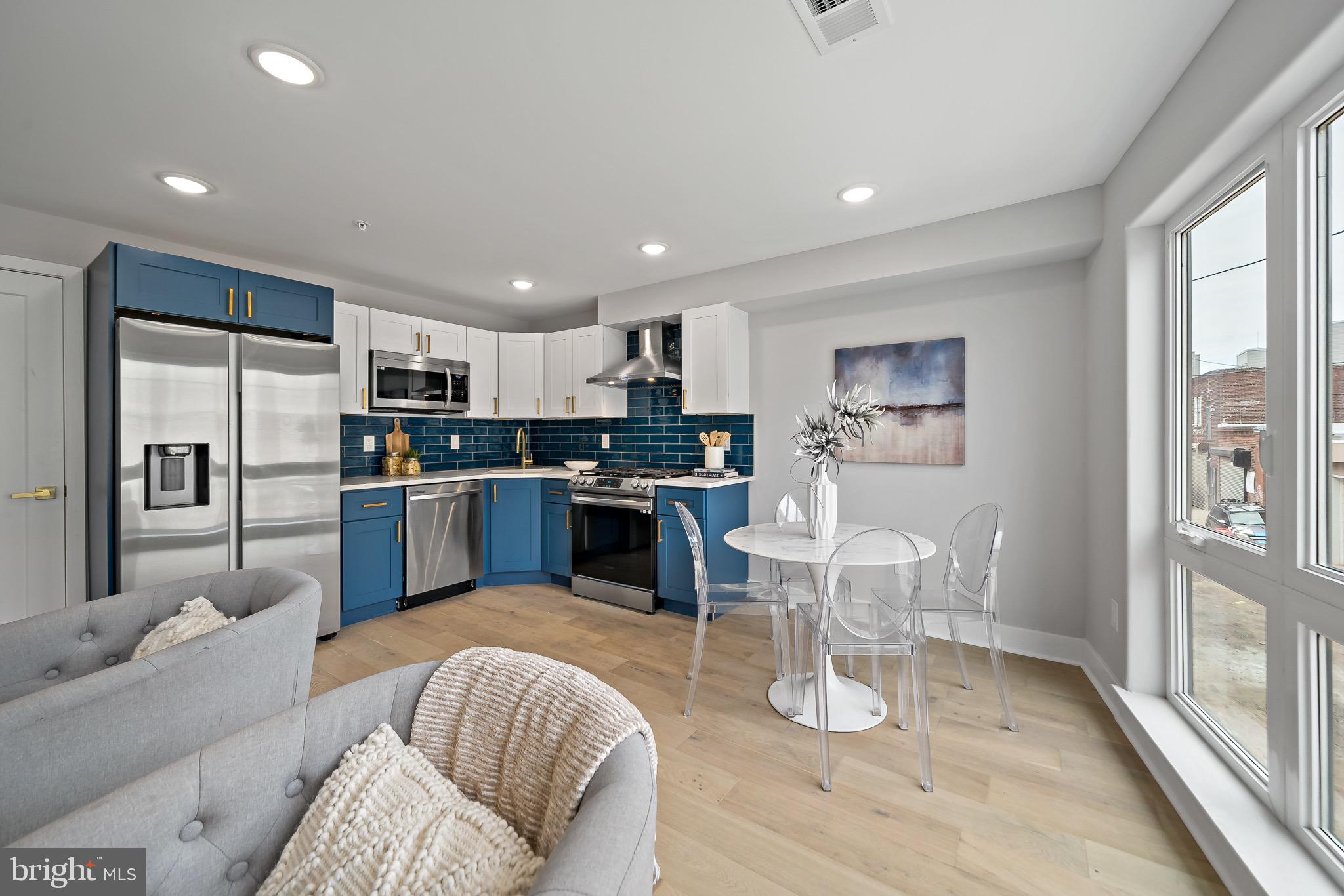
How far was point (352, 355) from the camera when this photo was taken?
149 inches

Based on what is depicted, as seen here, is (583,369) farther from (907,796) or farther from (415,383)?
(907,796)

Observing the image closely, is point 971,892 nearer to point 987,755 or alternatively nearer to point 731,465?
point 987,755

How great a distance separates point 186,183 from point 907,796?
3990mm

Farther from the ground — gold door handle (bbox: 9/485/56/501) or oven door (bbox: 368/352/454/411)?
oven door (bbox: 368/352/454/411)

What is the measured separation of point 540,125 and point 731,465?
276 centimetres

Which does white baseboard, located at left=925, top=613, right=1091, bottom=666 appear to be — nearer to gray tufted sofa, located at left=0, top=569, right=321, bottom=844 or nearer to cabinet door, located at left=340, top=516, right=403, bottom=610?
gray tufted sofa, located at left=0, top=569, right=321, bottom=844

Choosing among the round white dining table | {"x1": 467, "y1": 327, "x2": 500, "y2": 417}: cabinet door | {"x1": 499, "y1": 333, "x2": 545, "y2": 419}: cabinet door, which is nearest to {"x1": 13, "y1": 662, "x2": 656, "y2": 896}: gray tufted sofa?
the round white dining table

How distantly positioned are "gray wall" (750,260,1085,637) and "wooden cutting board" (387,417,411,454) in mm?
3521

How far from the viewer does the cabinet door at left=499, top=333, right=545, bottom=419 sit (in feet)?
15.8

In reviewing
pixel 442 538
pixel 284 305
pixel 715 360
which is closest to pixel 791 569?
pixel 715 360

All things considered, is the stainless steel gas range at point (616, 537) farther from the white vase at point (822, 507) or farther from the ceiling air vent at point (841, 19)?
the ceiling air vent at point (841, 19)

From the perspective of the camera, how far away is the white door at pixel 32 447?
8.67 feet

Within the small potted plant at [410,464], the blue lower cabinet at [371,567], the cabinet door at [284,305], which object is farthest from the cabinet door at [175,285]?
the small potted plant at [410,464]

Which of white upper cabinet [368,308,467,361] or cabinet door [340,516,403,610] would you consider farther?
white upper cabinet [368,308,467,361]
